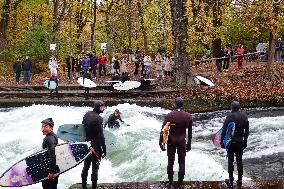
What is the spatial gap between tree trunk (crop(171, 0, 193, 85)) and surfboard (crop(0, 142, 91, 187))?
18.8 m

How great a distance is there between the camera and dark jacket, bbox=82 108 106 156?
9.78 metres

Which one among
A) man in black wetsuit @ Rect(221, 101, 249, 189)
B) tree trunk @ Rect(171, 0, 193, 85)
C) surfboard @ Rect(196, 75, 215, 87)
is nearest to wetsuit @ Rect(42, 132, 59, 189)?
man in black wetsuit @ Rect(221, 101, 249, 189)

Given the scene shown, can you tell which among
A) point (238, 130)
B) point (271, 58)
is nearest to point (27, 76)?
point (271, 58)

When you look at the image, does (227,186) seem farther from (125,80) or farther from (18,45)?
(18,45)

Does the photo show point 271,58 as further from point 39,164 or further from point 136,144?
point 39,164

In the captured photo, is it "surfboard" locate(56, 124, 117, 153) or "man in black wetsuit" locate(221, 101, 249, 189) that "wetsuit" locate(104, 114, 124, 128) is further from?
"man in black wetsuit" locate(221, 101, 249, 189)

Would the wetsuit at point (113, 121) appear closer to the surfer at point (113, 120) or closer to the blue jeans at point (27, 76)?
the surfer at point (113, 120)

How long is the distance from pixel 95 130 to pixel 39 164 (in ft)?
4.34

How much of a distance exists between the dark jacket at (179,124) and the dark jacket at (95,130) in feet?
4.40

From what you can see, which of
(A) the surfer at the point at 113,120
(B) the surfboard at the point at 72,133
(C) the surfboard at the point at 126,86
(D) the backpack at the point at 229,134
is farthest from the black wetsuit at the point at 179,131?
(C) the surfboard at the point at 126,86

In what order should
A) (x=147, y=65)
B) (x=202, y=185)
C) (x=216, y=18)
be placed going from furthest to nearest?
(x=147, y=65) → (x=216, y=18) → (x=202, y=185)

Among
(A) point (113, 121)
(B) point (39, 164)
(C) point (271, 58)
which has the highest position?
(C) point (271, 58)

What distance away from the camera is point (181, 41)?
92.2ft

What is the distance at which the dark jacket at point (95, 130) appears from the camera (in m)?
9.78
